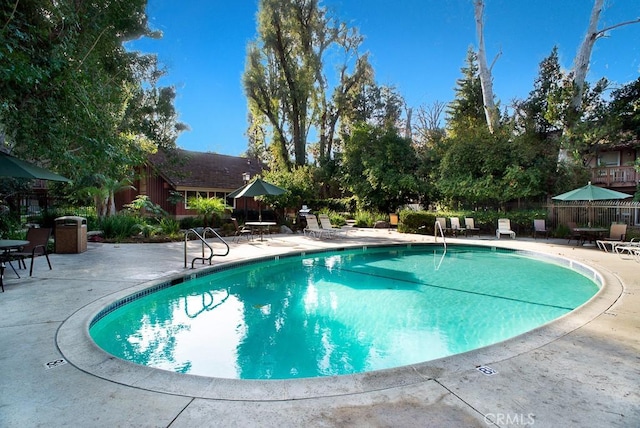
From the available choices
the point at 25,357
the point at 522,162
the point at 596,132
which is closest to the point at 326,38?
the point at 522,162

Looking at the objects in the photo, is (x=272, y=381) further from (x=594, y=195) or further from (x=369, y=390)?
(x=594, y=195)

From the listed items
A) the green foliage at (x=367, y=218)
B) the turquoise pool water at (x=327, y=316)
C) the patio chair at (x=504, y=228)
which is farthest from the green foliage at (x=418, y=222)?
the turquoise pool water at (x=327, y=316)

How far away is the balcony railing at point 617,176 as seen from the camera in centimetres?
1953

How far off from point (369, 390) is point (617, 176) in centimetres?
2434

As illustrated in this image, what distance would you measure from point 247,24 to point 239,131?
1623 centimetres

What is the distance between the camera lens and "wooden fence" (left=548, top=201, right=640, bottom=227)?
15.0 metres

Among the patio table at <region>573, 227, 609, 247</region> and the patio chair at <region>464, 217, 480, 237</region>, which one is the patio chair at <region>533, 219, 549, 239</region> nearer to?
the patio table at <region>573, 227, 609, 247</region>

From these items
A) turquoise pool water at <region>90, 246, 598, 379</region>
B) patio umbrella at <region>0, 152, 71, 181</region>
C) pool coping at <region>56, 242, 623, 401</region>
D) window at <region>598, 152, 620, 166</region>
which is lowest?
turquoise pool water at <region>90, 246, 598, 379</region>

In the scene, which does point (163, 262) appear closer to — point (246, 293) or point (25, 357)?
point (246, 293)

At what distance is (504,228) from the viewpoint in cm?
1531

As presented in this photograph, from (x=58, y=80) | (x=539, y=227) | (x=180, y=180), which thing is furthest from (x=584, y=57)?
(x=180, y=180)

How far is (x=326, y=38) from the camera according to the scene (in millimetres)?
25516

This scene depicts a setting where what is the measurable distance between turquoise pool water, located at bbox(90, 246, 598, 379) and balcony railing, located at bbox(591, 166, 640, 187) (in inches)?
587

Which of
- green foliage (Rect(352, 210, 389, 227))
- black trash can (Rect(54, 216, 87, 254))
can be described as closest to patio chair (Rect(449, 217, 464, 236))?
green foliage (Rect(352, 210, 389, 227))
